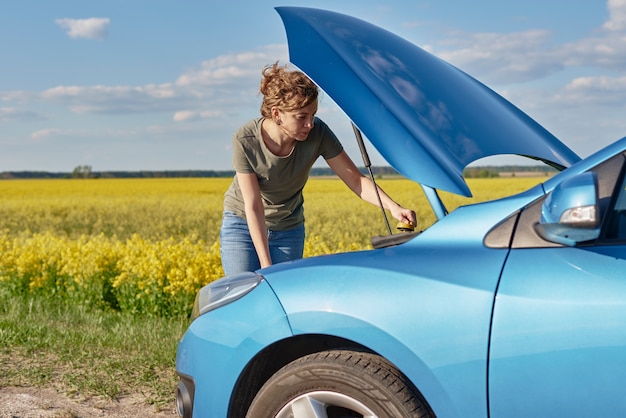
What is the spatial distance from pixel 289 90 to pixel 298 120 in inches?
6.2

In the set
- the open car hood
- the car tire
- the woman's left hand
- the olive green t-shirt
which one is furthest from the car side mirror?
the olive green t-shirt

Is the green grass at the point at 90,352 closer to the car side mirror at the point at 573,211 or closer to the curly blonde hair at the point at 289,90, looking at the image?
the curly blonde hair at the point at 289,90

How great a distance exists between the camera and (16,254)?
8.96 m

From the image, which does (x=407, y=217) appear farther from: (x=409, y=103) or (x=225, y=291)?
(x=225, y=291)

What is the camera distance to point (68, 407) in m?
4.54

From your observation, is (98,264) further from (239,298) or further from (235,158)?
(239,298)

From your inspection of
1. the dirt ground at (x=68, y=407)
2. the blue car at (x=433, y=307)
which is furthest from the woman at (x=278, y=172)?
the dirt ground at (x=68, y=407)

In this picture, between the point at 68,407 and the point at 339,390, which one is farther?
the point at 68,407

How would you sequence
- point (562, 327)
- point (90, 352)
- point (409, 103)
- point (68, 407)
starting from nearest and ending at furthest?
point (562, 327), point (409, 103), point (68, 407), point (90, 352)

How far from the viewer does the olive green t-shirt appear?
13.4 feet

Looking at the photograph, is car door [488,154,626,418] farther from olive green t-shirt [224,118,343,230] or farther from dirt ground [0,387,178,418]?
dirt ground [0,387,178,418]

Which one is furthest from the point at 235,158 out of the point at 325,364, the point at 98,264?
the point at 98,264

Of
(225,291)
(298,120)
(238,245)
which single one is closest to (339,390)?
(225,291)

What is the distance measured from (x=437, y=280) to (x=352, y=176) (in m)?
2.01
